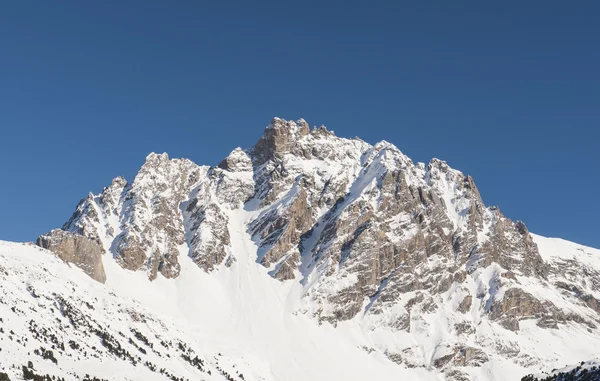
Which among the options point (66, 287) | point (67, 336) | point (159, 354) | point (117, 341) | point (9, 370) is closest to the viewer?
point (9, 370)

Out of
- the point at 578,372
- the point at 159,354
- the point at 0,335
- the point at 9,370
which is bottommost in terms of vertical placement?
the point at 9,370

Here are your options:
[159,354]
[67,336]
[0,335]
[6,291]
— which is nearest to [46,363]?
[0,335]

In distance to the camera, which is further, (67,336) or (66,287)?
(66,287)

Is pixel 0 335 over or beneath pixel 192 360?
beneath

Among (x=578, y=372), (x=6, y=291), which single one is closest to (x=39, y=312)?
(x=6, y=291)

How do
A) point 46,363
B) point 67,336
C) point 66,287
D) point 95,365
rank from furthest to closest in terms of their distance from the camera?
point 66,287
point 67,336
point 95,365
point 46,363

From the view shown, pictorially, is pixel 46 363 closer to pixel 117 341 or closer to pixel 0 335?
pixel 0 335

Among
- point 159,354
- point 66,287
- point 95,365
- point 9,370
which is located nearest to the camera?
point 9,370

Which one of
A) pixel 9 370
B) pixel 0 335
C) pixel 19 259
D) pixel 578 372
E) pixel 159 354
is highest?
pixel 19 259

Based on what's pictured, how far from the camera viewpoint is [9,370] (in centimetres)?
10362

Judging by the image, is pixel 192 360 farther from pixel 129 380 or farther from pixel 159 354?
pixel 129 380

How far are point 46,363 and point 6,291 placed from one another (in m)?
44.3

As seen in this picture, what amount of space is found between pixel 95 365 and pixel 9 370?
35760mm

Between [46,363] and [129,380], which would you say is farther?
[129,380]
